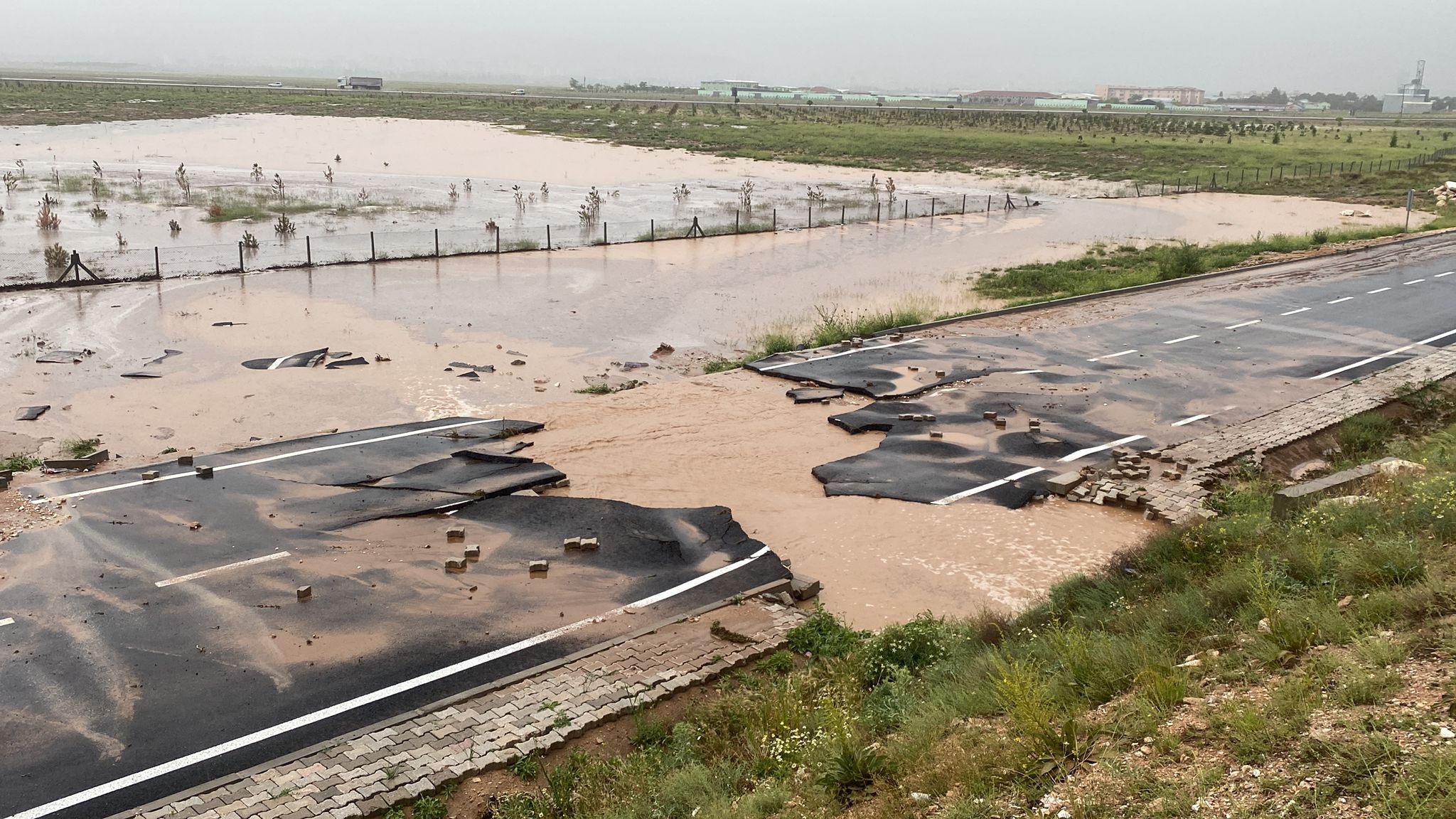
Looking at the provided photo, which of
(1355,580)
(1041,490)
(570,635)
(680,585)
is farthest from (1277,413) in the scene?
(570,635)

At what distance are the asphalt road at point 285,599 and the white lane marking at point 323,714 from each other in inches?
0.7

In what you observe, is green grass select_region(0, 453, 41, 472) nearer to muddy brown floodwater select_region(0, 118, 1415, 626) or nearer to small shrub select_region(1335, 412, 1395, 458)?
muddy brown floodwater select_region(0, 118, 1415, 626)

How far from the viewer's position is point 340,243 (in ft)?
Answer: 117

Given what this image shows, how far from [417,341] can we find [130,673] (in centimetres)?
1403

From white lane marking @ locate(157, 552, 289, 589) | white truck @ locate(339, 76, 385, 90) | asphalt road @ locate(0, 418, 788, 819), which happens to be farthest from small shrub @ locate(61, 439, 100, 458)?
white truck @ locate(339, 76, 385, 90)

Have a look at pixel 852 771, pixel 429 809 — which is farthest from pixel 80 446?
pixel 852 771

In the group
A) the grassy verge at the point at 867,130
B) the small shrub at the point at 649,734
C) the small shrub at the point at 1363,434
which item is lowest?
the small shrub at the point at 649,734

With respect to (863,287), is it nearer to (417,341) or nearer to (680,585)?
(417,341)

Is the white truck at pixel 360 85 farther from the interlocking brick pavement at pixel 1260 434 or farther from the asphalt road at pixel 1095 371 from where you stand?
the interlocking brick pavement at pixel 1260 434

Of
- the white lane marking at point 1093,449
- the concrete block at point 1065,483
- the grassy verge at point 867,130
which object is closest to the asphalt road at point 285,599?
the concrete block at point 1065,483

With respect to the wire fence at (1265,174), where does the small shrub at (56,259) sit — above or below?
below

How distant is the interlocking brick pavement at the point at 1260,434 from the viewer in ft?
48.2

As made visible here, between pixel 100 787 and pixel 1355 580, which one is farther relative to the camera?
pixel 1355 580

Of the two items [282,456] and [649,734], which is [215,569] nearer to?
[282,456]
